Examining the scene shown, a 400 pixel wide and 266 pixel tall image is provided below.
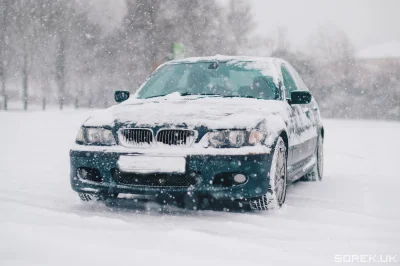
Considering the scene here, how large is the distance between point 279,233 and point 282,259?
73 cm

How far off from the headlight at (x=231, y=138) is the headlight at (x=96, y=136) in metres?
0.88

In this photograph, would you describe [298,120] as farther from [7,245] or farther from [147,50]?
[147,50]

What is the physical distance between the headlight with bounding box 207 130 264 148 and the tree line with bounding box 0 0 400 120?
30805mm

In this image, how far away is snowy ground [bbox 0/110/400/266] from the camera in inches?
131

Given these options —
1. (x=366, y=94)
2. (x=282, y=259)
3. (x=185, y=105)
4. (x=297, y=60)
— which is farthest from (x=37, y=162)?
(x=297, y=60)

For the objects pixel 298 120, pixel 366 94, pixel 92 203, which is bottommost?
pixel 366 94

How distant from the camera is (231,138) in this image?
4.53m

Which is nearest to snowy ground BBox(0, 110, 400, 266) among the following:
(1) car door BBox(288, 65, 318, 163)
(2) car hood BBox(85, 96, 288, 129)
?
(1) car door BBox(288, 65, 318, 163)

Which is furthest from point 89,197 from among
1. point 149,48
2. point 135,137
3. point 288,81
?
point 149,48

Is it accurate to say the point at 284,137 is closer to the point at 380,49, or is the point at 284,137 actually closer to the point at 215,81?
the point at 215,81

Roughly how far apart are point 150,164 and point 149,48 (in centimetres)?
3529

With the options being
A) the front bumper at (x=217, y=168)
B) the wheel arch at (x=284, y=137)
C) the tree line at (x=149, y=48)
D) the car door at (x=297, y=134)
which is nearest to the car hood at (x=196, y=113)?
the wheel arch at (x=284, y=137)

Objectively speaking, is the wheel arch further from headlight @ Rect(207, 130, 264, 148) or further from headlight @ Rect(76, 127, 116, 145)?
headlight @ Rect(76, 127, 116, 145)

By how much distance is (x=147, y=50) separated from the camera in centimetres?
3931
